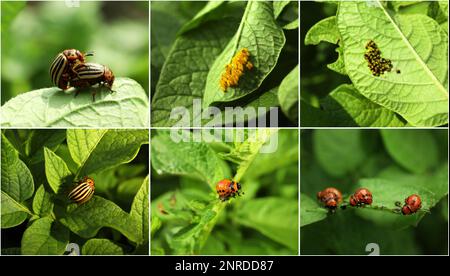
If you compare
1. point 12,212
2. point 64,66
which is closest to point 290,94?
point 64,66

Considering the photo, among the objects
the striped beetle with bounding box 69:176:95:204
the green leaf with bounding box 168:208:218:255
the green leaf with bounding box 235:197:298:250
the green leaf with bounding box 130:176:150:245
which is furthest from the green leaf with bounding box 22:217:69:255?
the green leaf with bounding box 235:197:298:250

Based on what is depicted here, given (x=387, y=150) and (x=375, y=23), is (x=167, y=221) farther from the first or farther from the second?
(x=375, y=23)

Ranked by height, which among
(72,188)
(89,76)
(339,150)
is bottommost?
(72,188)

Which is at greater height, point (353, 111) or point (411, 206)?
point (353, 111)

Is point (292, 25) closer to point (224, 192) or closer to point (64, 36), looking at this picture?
point (224, 192)

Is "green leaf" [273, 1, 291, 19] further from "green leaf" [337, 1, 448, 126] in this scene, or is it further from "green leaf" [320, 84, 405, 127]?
"green leaf" [320, 84, 405, 127]

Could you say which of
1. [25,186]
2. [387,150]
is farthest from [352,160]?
[25,186]

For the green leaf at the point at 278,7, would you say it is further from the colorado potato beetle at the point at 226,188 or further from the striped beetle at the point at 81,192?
the striped beetle at the point at 81,192
